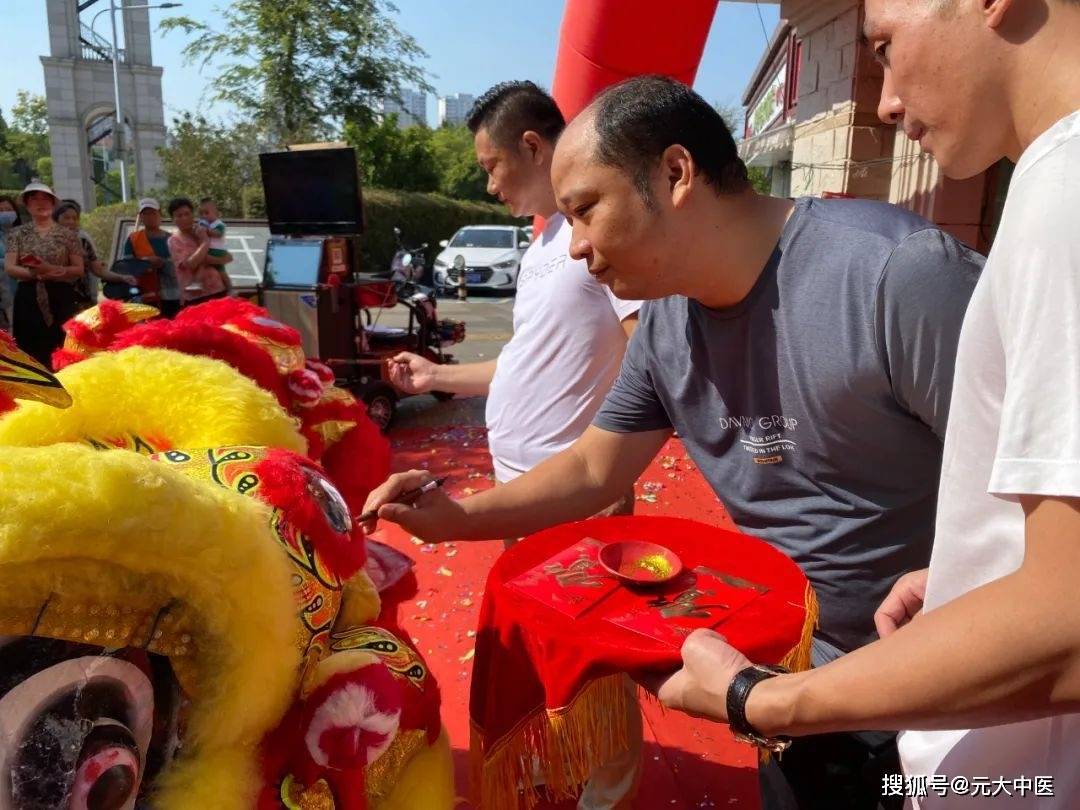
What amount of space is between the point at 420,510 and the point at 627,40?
10.1 ft

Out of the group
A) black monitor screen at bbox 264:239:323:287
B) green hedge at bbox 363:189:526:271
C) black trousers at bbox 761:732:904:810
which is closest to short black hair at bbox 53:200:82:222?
black monitor screen at bbox 264:239:323:287

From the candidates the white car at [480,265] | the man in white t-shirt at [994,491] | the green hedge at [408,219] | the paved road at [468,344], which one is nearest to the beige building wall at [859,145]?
the paved road at [468,344]

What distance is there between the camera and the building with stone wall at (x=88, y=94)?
30703 millimetres

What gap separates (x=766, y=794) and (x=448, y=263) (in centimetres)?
1596

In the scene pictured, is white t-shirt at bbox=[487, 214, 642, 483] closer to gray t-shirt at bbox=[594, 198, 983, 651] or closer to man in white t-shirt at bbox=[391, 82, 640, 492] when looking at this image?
man in white t-shirt at bbox=[391, 82, 640, 492]

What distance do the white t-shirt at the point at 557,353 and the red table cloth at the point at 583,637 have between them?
732 mm

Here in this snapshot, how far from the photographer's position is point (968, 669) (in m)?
0.76

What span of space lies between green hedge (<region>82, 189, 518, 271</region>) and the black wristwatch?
20360 millimetres

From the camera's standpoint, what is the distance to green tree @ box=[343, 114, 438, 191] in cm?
2367

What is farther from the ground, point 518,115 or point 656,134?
point 518,115

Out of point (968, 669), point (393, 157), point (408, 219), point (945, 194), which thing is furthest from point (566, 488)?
point (393, 157)

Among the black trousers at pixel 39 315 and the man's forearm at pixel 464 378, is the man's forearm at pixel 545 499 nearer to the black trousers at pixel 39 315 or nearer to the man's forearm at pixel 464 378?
the man's forearm at pixel 464 378

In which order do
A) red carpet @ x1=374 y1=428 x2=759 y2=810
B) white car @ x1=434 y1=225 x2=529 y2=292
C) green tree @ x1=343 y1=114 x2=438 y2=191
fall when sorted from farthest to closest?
green tree @ x1=343 y1=114 x2=438 y2=191
white car @ x1=434 y1=225 x2=529 y2=292
red carpet @ x1=374 y1=428 x2=759 y2=810

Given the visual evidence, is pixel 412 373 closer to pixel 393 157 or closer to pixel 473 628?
pixel 473 628
